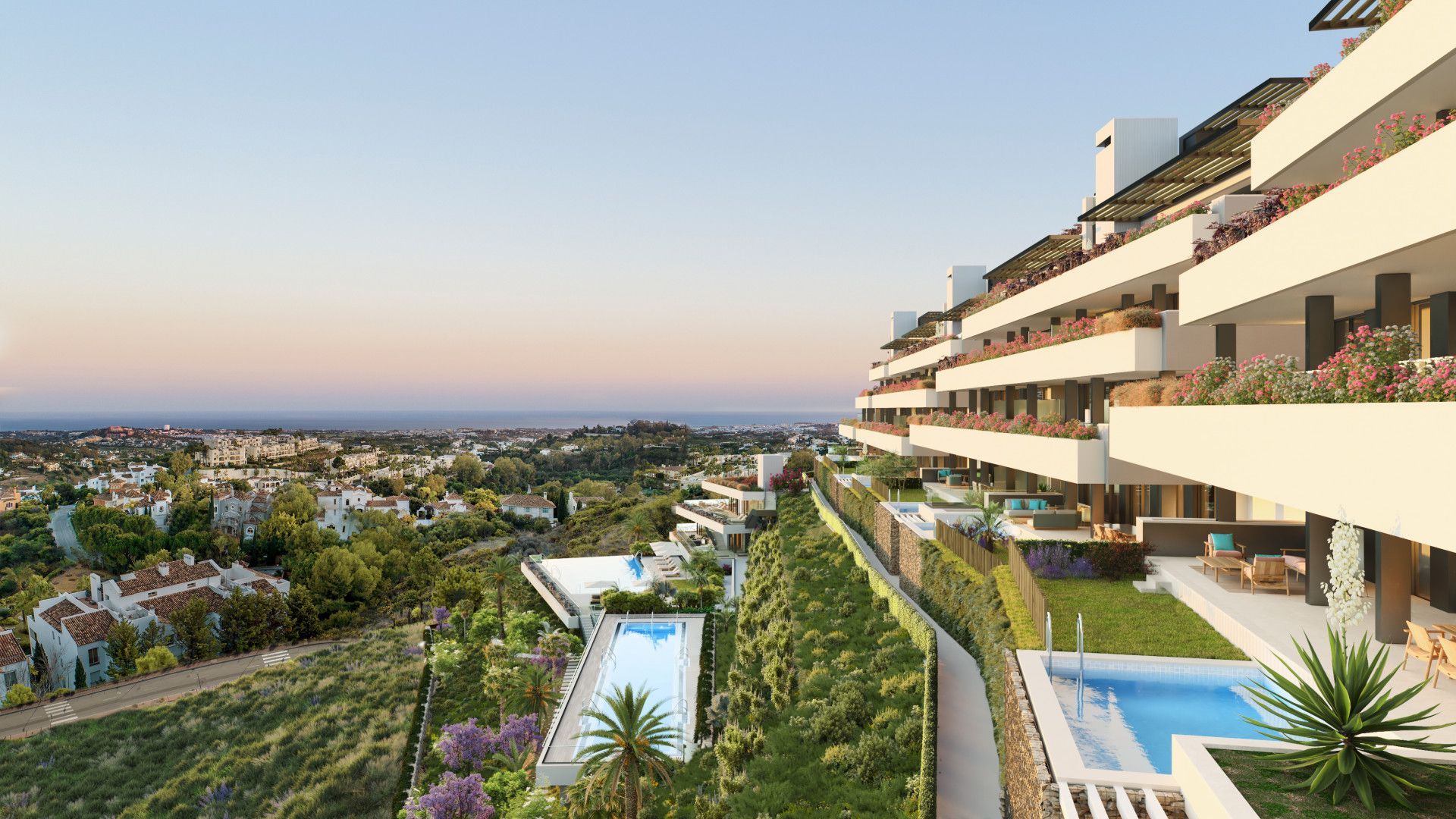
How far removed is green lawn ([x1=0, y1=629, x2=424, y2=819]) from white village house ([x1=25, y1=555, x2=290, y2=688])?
50.7ft

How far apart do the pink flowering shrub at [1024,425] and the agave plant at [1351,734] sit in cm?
1392

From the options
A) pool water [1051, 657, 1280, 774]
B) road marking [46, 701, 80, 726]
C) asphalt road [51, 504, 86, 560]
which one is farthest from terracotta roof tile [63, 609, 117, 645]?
pool water [1051, 657, 1280, 774]

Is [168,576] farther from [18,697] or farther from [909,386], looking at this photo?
[909,386]

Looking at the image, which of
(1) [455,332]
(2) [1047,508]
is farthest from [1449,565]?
(1) [455,332]

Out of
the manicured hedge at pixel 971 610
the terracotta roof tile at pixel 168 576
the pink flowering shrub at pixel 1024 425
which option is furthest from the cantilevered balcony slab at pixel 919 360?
the terracotta roof tile at pixel 168 576

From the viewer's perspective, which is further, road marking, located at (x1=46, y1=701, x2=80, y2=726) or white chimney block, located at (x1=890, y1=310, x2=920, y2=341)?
white chimney block, located at (x1=890, y1=310, x2=920, y2=341)

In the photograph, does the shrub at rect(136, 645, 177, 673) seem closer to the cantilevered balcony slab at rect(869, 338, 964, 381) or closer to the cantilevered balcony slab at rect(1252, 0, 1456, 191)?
the cantilevered balcony slab at rect(869, 338, 964, 381)

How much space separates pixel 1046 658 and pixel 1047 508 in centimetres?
1357

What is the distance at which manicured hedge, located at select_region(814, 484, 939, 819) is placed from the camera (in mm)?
11219

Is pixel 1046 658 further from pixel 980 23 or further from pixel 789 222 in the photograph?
pixel 789 222

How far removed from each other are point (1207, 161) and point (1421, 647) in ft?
47.0

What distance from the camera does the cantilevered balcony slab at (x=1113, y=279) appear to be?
17.5 m

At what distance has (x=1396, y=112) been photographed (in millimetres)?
10461

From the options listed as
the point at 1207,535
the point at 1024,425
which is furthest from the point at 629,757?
the point at 1024,425
